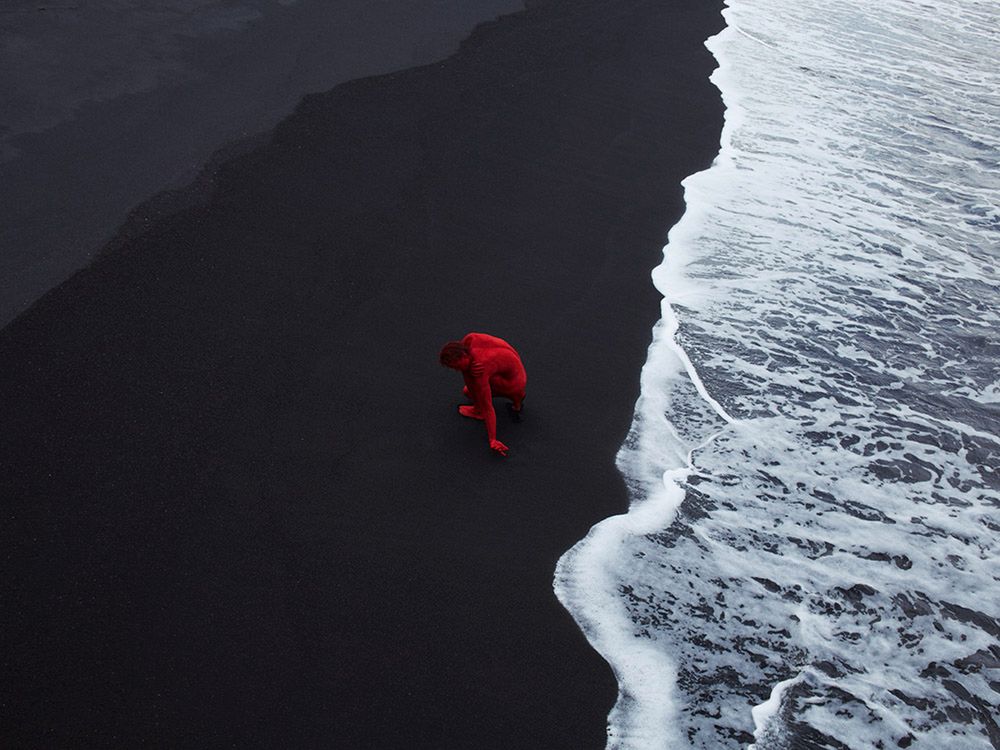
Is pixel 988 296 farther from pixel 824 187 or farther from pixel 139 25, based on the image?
pixel 139 25

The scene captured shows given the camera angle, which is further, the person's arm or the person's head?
the person's arm

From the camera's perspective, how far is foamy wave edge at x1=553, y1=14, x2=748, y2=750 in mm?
4340

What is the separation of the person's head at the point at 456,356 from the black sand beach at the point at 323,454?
2.35ft

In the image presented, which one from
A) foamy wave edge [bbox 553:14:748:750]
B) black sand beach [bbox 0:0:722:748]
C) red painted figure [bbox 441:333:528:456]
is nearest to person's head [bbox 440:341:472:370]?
red painted figure [bbox 441:333:528:456]

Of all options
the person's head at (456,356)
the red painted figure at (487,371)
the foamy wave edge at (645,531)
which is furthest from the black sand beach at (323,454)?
the person's head at (456,356)

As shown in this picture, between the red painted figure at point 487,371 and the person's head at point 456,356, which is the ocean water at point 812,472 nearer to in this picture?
the red painted figure at point 487,371

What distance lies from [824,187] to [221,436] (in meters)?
8.24

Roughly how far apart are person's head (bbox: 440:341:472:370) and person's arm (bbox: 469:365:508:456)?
0.09 m

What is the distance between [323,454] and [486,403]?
1.11 m

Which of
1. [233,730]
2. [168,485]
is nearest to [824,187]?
[168,485]

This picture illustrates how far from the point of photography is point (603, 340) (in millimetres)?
6965

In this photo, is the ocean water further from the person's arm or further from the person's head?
the person's head

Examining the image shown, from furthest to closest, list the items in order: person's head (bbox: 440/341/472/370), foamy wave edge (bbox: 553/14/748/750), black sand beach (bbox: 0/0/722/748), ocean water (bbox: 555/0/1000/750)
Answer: person's head (bbox: 440/341/472/370)
ocean water (bbox: 555/0/1000/750)
foamy wave edge (bbox: 553/14/748/750)
black sand beach (bbox: 0/0/722/748)

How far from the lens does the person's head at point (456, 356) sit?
5.20 metres
